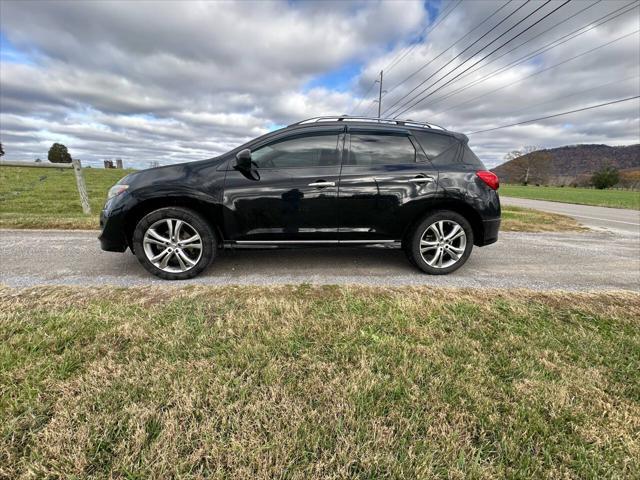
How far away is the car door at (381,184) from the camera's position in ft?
11.8

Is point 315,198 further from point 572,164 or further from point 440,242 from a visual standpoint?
point 572,164

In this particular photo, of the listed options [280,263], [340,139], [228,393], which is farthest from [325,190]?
[228,393]

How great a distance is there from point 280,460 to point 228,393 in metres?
0.49

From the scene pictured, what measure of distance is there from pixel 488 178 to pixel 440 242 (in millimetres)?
934

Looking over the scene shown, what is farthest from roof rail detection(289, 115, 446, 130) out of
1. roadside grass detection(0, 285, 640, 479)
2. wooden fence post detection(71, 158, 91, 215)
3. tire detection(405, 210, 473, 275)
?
wooden fence post detection(71, 158, 91, 215)

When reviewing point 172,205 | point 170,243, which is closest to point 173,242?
point 170,243

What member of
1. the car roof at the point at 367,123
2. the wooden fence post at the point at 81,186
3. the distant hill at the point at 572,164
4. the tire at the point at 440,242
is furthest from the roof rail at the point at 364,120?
the distant hill at the point at 572,164

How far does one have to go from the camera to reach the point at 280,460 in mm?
1363

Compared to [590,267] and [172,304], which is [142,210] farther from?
[590,267]

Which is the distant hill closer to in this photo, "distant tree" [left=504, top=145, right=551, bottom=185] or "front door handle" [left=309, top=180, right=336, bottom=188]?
"distant tree" [left=504, top=145, right=551, bottom=185]

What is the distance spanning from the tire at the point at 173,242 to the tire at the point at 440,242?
2.33 meters

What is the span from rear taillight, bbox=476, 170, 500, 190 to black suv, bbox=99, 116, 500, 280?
1cm

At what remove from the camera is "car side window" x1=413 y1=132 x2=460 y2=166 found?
3.77m

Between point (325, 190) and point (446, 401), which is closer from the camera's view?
point (446, 401)
